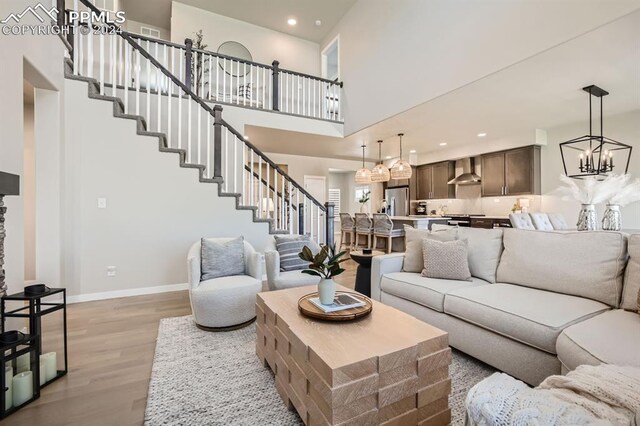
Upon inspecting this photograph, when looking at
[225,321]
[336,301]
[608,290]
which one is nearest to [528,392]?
[336,301]

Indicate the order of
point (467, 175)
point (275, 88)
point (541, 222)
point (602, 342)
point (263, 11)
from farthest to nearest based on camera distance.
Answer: point (467, 175)
point (263, 11)
point (275, 88)
point (541, 222)
point (602, 342)

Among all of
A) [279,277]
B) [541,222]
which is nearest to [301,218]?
[279,277]

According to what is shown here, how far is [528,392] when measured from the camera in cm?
89

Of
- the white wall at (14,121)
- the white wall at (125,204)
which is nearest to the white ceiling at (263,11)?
the white wall at (125,204)

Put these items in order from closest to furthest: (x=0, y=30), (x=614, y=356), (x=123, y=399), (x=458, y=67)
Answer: (x=614, y=356), (x=123, y=399), (x=0, y=30), (x=458, y=67)

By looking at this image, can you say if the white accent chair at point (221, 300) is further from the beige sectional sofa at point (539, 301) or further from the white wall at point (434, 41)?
the white wall at point (434, 41)

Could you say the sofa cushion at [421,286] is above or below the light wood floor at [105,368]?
above

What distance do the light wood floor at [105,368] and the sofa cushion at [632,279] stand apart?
296 cm

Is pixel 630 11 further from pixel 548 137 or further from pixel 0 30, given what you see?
pixel 0 30

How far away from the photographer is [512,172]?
20.5 ft

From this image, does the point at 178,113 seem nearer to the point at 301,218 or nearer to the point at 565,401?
the point at 301,218

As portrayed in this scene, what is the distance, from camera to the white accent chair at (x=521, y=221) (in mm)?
3580

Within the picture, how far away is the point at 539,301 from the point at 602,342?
59 cm

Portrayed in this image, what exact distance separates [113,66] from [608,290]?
5.66 meters
